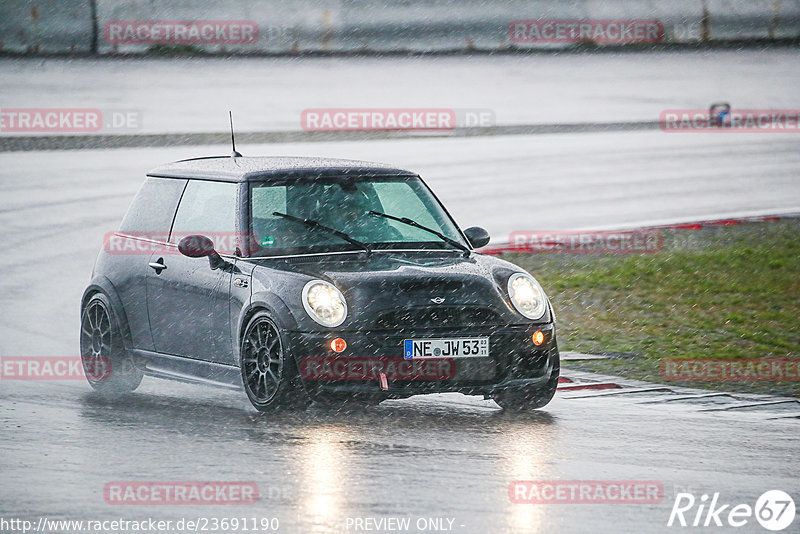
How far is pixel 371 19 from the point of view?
38406 mm

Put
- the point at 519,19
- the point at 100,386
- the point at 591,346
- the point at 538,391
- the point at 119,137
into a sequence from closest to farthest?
the point at 538,391, the point at 100,386, the point at 591,346, the point at 119,137, the point at 519,19

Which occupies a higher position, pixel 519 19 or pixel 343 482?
pixel 519 19

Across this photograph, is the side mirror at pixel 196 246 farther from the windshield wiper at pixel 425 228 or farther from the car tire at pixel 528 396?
the car tire at pixel 528 396

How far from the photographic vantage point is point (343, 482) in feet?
24.4

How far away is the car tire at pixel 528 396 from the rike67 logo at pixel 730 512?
7.48 feet

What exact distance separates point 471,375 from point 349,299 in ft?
2.61

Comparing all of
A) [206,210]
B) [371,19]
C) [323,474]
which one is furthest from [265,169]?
[371,19]

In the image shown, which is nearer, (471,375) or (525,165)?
(471,375)

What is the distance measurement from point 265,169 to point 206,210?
49cm

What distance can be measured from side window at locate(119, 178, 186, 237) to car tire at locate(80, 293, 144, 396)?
1.70 feet

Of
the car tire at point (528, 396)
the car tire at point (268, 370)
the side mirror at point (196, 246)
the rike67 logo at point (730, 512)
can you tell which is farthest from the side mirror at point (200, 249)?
the rike67 logo at point (730, 512)

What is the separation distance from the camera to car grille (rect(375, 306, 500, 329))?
8.94m

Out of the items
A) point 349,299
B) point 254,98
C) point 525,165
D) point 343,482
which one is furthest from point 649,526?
point 254,98

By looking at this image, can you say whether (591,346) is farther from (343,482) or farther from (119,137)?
(119,137)
